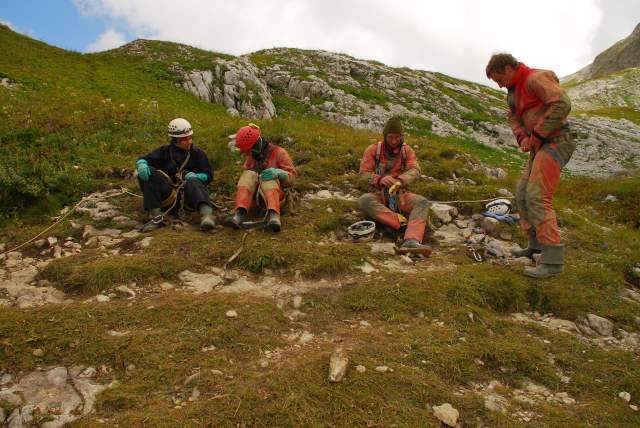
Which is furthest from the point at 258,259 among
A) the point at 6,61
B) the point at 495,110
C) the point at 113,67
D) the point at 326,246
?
the point at 495,110

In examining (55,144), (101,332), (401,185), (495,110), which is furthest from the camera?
(495,110)

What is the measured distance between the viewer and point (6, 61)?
882 inches

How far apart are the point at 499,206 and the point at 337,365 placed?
6.33 metres

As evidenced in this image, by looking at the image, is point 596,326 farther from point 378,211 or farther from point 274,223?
point 274,223

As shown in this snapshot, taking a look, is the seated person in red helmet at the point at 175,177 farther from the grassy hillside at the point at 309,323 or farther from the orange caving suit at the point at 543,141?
the orange caving suit at the point at 543,141

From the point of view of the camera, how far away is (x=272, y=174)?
8.09 m

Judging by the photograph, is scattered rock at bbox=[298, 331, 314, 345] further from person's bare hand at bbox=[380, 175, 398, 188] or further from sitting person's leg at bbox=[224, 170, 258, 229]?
person's bare hand at bbox=[380, 175, 398, 188]

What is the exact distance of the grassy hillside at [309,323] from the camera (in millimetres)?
3924

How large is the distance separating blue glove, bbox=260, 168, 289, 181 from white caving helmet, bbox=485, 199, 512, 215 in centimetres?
449

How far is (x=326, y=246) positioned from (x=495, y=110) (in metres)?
34.7

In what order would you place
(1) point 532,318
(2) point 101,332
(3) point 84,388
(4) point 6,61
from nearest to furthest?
(3) point 84,388 < (2) point 101,332 < (1) point 532,318 < (4) point 6,61

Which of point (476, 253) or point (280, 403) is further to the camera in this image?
point (476, 253)

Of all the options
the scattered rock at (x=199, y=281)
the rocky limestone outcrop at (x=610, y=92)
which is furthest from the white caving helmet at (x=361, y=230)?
the rocky limestone outcrop at (x=610, y=92)

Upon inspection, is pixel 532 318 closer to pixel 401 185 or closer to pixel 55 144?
pixel 401 185
